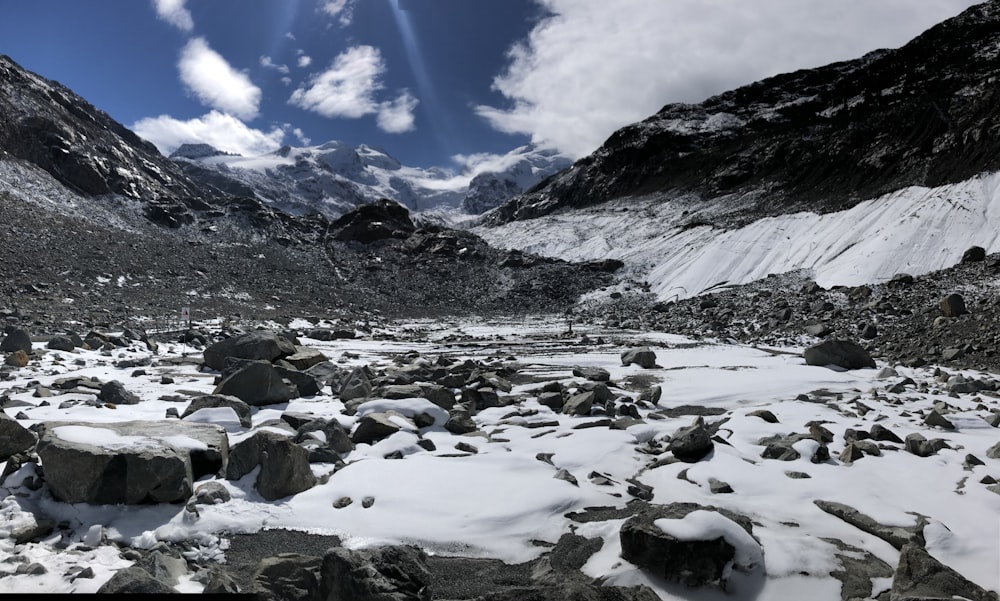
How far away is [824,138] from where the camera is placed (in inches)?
2320

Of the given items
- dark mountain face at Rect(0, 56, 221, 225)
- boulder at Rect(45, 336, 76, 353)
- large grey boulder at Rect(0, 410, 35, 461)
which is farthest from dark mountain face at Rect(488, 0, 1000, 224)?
dark mountain face at Rect(0, 56, 221, 225)

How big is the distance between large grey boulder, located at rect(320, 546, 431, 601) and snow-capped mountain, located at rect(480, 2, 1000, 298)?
88.5ft

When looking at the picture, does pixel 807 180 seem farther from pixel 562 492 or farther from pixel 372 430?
pixel 562 492

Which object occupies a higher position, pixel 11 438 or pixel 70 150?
pixel 70 150

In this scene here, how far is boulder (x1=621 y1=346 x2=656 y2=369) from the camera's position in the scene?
14344 millimetres

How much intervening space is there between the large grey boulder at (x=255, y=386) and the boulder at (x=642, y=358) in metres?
9.03

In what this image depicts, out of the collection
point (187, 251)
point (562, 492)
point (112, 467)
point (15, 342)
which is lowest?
point (562, 492)

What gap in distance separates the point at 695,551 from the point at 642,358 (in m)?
10.9

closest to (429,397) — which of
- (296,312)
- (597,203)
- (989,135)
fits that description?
(296,312)

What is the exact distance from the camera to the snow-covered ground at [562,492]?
14.2 feet

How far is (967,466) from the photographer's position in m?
6.11

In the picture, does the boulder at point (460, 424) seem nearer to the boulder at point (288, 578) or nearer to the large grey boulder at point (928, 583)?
the boulder at point (288, 578)

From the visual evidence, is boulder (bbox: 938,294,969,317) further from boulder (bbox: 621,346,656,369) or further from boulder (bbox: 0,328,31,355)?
boulder (bbox: 0,328,31,355)

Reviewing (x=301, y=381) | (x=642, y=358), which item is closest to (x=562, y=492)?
(x=301, y=381)
